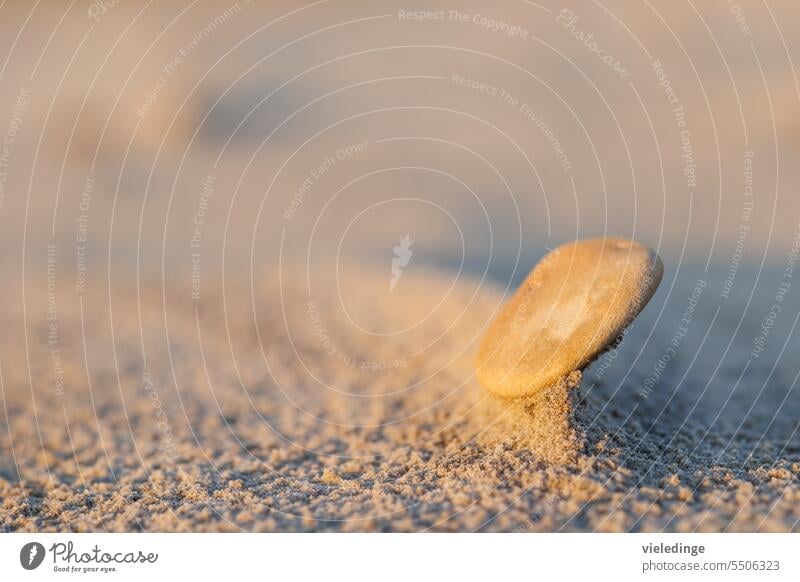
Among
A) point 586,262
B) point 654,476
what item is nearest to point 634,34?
point 586,262

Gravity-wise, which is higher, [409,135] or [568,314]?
[409,135]

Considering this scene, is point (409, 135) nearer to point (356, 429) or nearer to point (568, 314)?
point (356, 429)

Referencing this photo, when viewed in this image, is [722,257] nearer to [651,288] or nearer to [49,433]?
[651,288]
